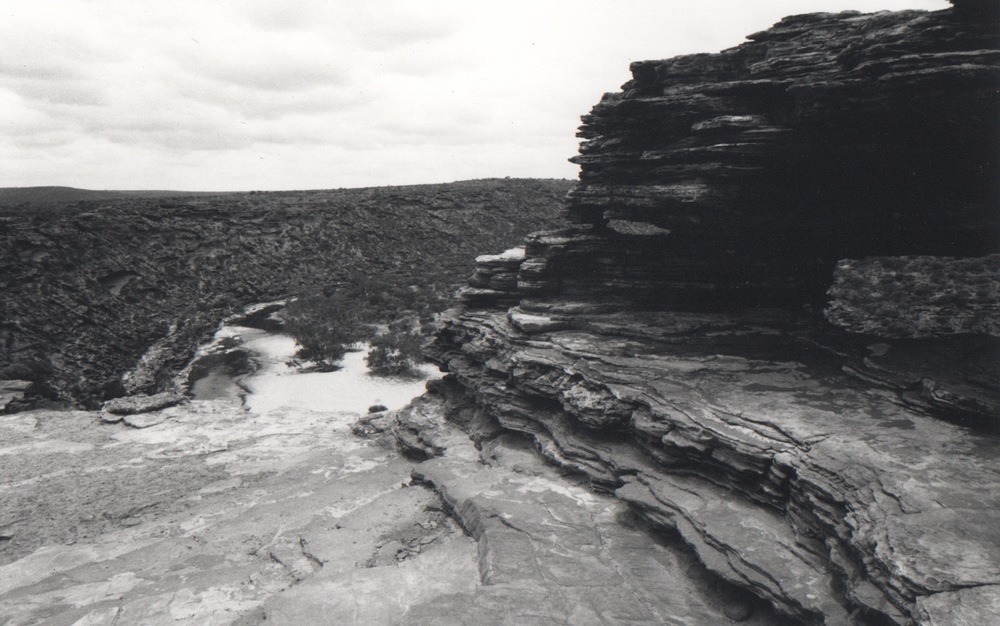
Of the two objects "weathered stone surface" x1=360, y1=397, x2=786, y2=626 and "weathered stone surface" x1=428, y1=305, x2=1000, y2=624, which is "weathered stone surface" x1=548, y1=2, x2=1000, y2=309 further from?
"weathered stone surface" x1=360, y1=397, x2=786, y2=626

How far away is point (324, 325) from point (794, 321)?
68.5 feet

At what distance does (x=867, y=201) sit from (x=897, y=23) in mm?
2747

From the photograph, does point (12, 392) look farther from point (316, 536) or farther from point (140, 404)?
point (316, 536)

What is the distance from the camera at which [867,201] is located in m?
10.1

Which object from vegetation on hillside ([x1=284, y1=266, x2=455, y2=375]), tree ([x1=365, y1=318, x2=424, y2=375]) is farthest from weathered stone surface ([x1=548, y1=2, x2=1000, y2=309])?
vegetation on hillside ([x1=284, y1=266, x2=455, y2=375])

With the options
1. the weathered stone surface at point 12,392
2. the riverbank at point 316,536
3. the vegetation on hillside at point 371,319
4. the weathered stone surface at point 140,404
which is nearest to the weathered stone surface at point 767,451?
the riverbank at point 316,536

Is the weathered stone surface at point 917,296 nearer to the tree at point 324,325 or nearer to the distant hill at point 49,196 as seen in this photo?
the tree at point 324,325

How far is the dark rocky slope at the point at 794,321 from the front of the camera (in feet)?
21.4

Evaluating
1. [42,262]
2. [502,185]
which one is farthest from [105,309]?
[502,185]

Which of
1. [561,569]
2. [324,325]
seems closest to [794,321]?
[561,569]

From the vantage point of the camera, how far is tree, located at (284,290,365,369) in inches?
965

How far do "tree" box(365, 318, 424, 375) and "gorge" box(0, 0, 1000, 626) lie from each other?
24.7 ft

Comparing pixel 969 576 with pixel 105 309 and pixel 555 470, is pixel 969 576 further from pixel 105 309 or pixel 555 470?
pixel 105 309

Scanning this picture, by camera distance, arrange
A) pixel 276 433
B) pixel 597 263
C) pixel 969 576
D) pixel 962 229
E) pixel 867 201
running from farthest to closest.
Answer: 1. pixel 276 433
2. pixel 597 263
3. pixel 867 201
4. pixel 962 229
5. pixel 969 576
